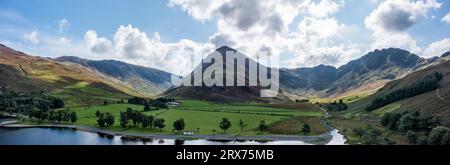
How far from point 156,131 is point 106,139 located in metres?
18.4

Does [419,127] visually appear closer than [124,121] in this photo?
Yes

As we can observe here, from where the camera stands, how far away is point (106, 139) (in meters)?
114

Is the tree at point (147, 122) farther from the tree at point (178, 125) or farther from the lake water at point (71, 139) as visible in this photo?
the lake water at point (71, 139)

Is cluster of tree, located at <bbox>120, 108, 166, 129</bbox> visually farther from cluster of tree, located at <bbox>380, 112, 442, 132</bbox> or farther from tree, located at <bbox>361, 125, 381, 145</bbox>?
cluster of tree, located at <bbox>380, 112, 442, 132</bbox>

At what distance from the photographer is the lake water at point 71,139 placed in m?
104

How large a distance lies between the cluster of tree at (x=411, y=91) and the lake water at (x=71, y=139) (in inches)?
2815

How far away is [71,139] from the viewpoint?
112m

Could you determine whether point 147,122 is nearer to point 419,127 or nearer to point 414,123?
point 414,123

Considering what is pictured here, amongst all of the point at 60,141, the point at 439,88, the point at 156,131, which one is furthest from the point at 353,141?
the point at 439,88

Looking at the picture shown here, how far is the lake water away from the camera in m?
104

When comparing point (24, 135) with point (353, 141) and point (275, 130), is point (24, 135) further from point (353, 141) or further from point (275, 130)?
point (353, 141)

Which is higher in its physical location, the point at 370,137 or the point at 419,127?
the point at 419,127

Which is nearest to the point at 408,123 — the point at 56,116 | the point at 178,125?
the point at 178,125

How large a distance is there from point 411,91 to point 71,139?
518ft
